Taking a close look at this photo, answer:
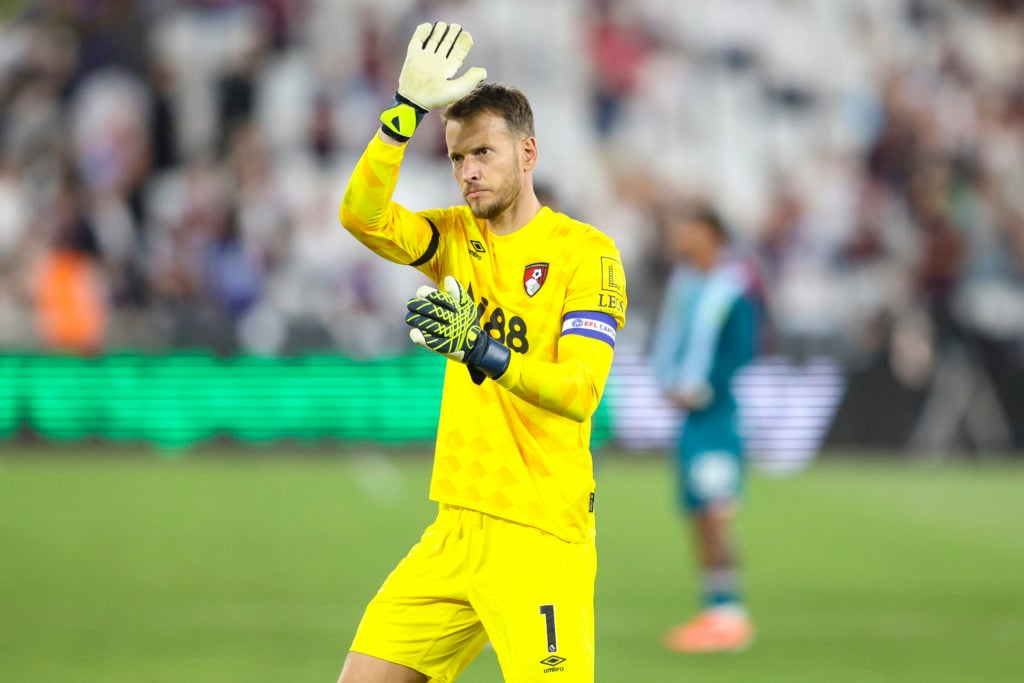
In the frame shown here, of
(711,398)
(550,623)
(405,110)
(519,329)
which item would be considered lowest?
(550,623)

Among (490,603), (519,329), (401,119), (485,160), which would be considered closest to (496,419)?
(519,329)

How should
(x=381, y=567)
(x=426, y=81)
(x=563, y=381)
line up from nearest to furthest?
(x=563, y=381), (x=426, y=81), (x=381, y=567)

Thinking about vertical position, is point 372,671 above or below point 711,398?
below

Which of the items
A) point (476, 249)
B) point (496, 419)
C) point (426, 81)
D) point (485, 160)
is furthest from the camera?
point (476, 249)

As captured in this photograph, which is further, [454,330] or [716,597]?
[716,597]

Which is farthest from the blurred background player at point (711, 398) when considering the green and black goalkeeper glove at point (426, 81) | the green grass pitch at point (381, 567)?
the green and black goalkeeper glove at point (426, 81)

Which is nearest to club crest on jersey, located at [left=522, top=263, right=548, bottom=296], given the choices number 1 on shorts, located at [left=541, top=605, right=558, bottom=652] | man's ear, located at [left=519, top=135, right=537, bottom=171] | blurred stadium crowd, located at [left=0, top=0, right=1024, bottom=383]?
man's ear, located at [left=519, top=135, right=537, bottom=171]

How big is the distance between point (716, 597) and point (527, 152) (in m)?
4.95

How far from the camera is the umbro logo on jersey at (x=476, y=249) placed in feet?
15.5

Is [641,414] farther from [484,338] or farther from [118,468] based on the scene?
[484,338]

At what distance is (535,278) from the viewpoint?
4598mm

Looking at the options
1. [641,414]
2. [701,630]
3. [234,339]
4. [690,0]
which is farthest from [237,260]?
[701,630]

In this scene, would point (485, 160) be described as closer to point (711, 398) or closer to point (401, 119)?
point (401, 119)

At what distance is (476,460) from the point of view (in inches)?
183
